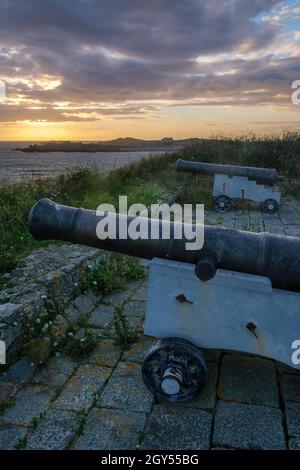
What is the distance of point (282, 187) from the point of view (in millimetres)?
12977

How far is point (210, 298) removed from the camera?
2.97 metres

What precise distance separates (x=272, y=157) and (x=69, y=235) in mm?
13797

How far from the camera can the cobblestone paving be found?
2.63m

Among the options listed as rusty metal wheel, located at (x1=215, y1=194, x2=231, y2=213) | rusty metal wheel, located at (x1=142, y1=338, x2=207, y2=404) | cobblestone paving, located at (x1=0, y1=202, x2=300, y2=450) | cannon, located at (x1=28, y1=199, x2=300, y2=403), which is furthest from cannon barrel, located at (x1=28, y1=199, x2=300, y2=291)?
rusty metal wheel, located at (x1=215, y1=194, x2=231, y2=213)

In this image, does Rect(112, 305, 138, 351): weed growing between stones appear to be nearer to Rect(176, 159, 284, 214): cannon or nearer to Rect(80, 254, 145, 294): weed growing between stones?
Rect(80, 254, 145, 294): weed growing between stones

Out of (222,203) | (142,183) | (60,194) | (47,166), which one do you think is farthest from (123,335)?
(47,166)

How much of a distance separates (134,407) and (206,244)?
4.31 ft

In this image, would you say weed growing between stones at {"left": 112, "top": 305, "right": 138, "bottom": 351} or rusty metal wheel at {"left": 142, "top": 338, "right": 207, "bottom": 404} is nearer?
rusty metal wheel at {"left": 142, "top": 338, "right": 207, "bottom": 404}

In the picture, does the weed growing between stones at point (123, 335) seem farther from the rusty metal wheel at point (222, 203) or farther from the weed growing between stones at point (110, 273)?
the rusty metal wheel at point (222, 203)

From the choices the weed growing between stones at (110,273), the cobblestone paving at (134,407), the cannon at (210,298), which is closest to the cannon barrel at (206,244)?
the cannon at (210,298)

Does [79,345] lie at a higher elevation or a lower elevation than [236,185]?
lower

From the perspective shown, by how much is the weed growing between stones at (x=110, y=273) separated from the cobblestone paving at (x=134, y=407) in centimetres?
120

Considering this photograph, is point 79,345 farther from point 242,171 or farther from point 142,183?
point 142,183
